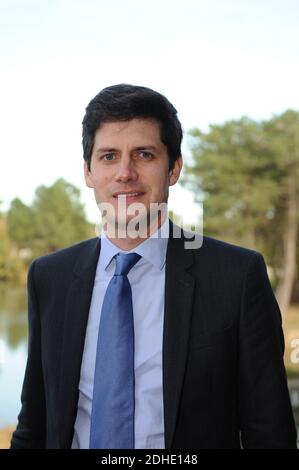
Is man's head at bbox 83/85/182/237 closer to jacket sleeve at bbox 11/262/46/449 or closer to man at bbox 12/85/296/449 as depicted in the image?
man at bbox 12/85/296/449

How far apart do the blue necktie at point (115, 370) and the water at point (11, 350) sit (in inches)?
365

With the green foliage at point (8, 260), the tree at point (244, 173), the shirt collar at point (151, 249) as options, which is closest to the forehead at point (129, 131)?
the shirt collar at point (151, 249)

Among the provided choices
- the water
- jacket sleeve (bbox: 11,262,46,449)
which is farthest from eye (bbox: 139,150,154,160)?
the water

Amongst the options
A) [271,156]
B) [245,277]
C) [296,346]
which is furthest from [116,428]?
[271,156]

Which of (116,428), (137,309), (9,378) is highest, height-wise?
(9,378)

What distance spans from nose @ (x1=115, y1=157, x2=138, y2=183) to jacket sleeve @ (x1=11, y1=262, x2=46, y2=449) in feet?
1.39

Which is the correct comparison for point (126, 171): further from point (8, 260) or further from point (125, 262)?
point (8, 260)

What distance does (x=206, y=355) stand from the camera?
50.0 inches

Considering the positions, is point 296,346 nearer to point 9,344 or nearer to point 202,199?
point 202,199

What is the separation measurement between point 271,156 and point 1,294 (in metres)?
8.17

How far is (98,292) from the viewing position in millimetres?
1428

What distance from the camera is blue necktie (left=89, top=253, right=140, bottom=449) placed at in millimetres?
1273

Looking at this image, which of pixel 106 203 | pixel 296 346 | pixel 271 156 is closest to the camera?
pixel 106 203

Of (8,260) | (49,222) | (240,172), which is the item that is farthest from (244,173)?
(8,260)
